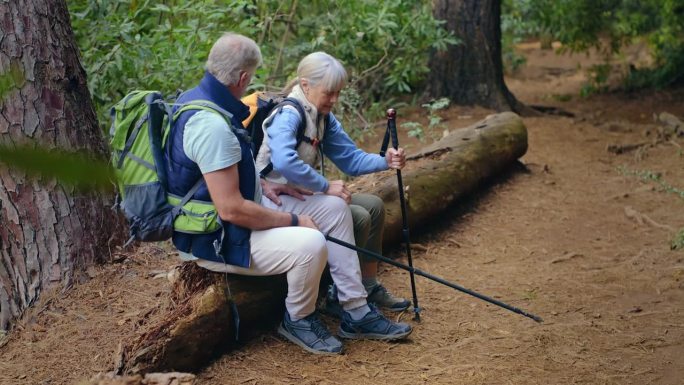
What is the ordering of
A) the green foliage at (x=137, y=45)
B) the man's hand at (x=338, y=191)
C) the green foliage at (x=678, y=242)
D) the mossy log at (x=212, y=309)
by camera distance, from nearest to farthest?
the mossy log at (x=212, y=309)
the man's hand at (x=338, y=191)
the green foliage at (x=678, y=242)
the green foliage at (x=137, y=45)

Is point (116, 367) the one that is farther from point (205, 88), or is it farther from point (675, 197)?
point (675, 197)

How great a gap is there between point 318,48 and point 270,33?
2.15ft

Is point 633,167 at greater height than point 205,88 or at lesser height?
lesser

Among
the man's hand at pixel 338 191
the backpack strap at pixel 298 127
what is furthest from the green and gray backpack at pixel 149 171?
the man's hand at pixel 338 191

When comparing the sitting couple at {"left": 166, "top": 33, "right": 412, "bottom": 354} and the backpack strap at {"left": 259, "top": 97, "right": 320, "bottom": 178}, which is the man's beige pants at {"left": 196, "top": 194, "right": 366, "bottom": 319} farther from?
the backpack strap at {"left": 259, "top": 97, "right": 320, "bottom": 178}

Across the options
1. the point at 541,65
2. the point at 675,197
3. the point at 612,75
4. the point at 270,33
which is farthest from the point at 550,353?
the point at 541,65

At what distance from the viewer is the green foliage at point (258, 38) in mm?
6426

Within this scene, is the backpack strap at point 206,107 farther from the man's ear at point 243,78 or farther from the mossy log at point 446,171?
the mossy log at point 446,171

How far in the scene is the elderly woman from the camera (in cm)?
395

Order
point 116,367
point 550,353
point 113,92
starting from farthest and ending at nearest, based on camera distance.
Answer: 1. point 113,92
2. point 550,353
3. point 116,367

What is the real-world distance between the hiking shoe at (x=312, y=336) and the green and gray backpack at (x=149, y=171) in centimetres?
79

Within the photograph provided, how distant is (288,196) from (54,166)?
→ 11.8 feet

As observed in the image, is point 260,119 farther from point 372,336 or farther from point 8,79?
point 8,79

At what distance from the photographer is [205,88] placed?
3.58 m
